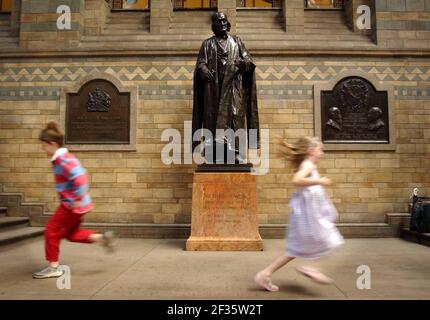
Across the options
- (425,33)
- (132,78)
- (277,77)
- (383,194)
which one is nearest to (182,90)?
(132,78)

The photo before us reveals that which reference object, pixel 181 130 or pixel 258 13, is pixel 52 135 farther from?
pixel 258 13

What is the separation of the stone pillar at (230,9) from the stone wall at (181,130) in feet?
3.89

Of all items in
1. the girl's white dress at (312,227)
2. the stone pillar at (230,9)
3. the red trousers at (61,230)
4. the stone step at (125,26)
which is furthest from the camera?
the stone step at (125,26)

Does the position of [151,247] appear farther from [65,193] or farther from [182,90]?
[182,90]

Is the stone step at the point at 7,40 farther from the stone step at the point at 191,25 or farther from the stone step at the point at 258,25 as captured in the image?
the stone step at the point at 258,25

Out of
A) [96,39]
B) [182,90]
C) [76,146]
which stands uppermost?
[96,39]

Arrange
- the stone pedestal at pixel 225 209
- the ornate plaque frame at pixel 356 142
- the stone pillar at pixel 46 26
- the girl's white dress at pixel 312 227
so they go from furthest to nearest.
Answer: the stone pillar at pixel 46 26 → the ornate plaque frame at pixel 356 142 → the stone pedestal at pixel 225 209 → the girl's white dress at pixel 312 227

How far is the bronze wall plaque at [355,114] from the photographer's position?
911 centimetres

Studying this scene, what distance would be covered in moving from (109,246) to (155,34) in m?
6.50

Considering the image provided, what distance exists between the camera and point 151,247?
7.19 metres

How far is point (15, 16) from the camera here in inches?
390

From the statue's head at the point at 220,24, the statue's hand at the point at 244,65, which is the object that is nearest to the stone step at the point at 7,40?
the statue's head at the point at 220,24

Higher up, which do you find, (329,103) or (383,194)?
(329,103)

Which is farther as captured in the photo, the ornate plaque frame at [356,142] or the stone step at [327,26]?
the stone step at [327,26]
